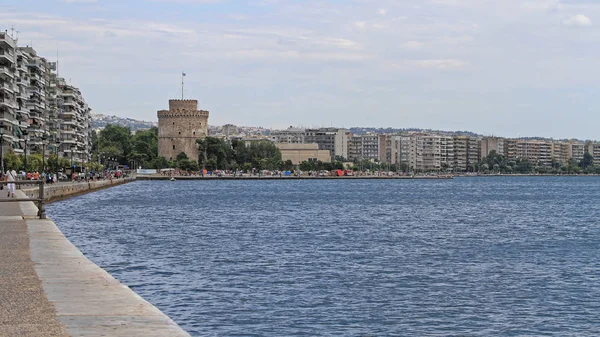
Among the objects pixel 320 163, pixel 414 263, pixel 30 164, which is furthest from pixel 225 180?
pixel 414 263

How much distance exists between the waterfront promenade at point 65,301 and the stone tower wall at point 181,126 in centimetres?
12269

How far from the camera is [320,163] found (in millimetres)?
175625

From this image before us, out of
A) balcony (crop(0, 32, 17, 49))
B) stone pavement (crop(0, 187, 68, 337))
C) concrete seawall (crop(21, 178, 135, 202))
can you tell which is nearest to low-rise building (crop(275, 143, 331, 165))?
concrete seawall (crop(21, 178, 135, 202))

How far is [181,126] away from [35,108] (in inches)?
1947

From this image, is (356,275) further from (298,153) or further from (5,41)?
(298,153)

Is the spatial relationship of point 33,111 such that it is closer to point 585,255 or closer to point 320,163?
point 585,255

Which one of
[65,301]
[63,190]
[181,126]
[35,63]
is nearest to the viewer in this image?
[65,301]

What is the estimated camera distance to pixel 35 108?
294 ft

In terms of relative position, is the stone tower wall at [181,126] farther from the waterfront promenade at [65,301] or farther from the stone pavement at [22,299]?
the waterfront promenade at [65,301]

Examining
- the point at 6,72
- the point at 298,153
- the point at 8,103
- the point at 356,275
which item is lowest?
the point at 356,275

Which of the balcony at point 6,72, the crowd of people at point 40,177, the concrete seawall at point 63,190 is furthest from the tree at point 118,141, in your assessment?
the balcony at point 6,72

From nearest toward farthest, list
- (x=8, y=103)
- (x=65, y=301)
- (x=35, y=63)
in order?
(x=65, y=301), (x=8, y=103), (x=35, y=63)

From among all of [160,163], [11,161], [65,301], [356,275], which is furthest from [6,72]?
[160,163]

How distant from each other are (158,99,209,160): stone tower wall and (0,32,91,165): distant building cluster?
37.9 ft
